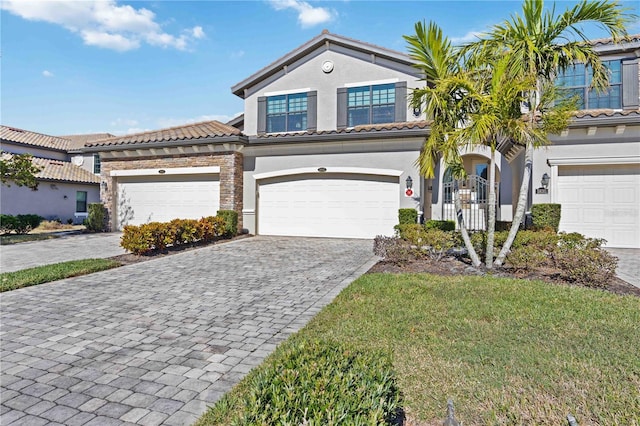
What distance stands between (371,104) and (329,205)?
15.2 feet

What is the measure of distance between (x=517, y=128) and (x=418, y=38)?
9.20 ft

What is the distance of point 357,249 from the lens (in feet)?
37.5

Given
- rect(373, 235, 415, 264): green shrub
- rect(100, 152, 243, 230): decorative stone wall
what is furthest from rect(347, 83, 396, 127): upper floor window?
rect(373, 235, 415, 264): green shrub

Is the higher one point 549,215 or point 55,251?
point 549,215

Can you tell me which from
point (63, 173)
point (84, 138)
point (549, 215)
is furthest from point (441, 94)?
point (84, 138)

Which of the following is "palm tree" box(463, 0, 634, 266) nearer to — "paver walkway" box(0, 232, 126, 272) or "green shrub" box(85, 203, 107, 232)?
"paver walkway" box(0, 232, 126, 272)

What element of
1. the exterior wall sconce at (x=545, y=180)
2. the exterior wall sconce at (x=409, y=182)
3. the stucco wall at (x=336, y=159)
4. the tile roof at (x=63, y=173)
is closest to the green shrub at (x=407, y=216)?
the stucco wall at (x=336, y=159)

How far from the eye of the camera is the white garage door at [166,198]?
15.5 m

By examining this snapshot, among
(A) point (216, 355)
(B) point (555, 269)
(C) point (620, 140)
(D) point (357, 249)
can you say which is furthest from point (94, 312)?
(C) point (620, 140)

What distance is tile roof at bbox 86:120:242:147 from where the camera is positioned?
49.4 feet

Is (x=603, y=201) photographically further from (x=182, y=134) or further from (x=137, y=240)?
(x=182, y=134)

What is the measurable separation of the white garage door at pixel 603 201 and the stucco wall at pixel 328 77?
20.0 feet

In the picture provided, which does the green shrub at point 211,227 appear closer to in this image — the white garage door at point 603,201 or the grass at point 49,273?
the grass at point 49,273

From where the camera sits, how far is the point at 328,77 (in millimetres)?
15547
